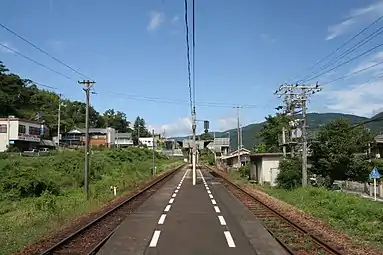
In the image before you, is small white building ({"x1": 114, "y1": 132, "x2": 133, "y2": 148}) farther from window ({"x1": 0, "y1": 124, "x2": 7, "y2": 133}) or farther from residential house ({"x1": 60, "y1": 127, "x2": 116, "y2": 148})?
window ({"x1": 0, "y1": 124, "x2": 7, "y2": 133})

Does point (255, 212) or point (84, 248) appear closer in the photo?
point (84, 248)

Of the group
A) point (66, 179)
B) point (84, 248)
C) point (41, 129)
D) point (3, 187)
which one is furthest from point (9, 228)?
point (41, 129)

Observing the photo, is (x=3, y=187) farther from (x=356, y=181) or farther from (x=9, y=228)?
(x=356, y=181)

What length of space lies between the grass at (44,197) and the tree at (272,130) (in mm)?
24088

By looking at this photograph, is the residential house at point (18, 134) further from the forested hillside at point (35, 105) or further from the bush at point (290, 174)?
the bush at point (290, 174)

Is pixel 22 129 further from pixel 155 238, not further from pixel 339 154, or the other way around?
pixel 155 238

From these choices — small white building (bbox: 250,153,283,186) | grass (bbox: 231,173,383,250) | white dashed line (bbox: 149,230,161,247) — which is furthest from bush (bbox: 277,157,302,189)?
white dashed line (bbox: 149,230,161,247)

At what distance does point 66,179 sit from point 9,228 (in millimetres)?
19057

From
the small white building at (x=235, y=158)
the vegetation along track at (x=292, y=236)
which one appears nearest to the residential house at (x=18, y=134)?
the small white building at (x=235, y=158)

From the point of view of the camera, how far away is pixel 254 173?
42344 mm

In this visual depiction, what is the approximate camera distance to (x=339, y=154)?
32.2 meters

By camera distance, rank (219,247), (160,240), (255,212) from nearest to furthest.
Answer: (219,247), (160,240), (255,212)

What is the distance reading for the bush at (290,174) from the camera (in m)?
30.0

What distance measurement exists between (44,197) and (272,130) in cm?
4365
